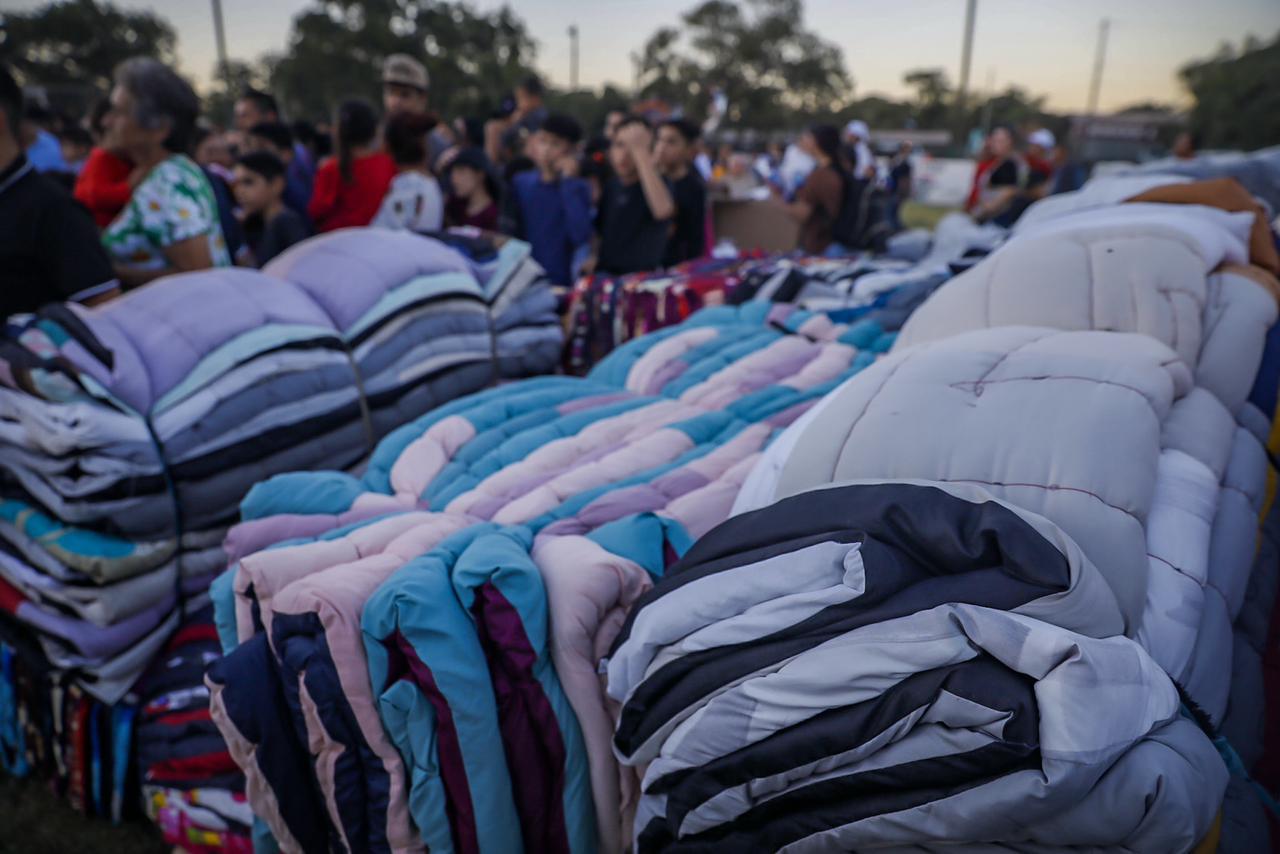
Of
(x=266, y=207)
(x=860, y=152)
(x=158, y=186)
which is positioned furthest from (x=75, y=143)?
(x=860, y=152)

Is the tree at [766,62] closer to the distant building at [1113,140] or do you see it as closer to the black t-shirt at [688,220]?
the distant building at [1113,140]

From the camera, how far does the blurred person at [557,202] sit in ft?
14.5

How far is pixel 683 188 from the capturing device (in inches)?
168

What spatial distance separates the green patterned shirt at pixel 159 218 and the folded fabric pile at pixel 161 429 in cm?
36

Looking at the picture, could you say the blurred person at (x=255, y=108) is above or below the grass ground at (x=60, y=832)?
above

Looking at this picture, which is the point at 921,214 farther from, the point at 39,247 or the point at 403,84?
the point at 39,247

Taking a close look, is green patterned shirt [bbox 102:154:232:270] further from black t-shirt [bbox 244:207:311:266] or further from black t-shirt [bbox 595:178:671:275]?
black t-shirt [bbox 595:178:671:275]

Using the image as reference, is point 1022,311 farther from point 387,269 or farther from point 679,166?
point 679,166

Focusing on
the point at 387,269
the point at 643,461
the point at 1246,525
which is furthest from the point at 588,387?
the point at 1246,525

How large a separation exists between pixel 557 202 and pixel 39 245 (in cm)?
272

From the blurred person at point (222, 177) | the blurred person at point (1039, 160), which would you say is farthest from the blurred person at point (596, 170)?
the blurred person at point (1039, 160)

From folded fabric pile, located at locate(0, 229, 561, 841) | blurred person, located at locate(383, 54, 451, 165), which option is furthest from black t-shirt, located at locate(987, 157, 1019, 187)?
folded fabric pile, located at locate(0, 229, 561, 841)

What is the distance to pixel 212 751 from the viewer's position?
1.72 metres

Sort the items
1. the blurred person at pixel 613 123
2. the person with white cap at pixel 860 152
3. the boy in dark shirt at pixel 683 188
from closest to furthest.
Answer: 1. the boy in dark shirt at pixel 683 188
2. the blurred person at pixel 613 123
3. the person with white cap at pixel 860 152
